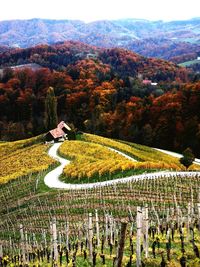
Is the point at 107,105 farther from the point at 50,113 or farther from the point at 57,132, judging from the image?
the point at 57,132

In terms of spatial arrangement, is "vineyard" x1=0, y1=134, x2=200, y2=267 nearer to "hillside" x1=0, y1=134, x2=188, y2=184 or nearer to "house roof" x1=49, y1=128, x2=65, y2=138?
"hillside" x1=0, y1=134, x2=188, y2=184

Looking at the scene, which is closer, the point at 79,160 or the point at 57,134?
the point at 79,160

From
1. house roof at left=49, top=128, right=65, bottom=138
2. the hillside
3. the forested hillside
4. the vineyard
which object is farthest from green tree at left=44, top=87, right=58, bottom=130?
the vineyard

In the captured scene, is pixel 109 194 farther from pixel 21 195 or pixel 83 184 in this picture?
pixel 21 195

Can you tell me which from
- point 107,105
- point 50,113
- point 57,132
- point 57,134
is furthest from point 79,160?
point 107,105

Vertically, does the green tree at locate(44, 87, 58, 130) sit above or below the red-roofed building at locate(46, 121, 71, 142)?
above

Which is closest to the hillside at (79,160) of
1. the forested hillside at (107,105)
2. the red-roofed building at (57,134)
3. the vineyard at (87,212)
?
the vineyard at (87,212)

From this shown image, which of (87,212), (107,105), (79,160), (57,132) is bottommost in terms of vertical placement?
(107,105)

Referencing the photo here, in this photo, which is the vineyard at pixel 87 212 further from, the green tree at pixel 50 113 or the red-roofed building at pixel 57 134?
the green tree at pixel 50 113

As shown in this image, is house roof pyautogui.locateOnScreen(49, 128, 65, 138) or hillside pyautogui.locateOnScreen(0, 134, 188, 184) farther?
house roof pyautogui.locateOnScreen(49, 128, 65, 138)
